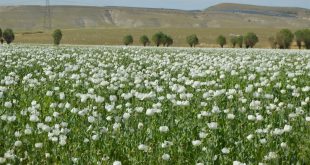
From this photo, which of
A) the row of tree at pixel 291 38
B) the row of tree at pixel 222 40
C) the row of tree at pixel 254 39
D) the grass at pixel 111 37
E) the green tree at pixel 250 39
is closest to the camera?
A: the row of tree at pixel 291 38

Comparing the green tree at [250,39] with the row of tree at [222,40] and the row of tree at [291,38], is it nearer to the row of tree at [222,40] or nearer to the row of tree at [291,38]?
the row of tree at [222,40]

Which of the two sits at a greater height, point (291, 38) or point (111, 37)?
point (291, 38)

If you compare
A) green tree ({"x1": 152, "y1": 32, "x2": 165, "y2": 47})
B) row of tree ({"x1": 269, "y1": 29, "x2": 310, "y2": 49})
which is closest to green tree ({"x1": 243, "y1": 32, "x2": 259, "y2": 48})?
row of tree ({"x1": 269, "y1": 29, "x2": 310, "y2": 49})

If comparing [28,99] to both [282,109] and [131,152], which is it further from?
[282,109]

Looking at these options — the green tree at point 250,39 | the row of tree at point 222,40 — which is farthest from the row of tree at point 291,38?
the row of tree at point 222,40

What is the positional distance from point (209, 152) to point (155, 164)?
25.6 inches

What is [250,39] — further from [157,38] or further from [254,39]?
[157,38]

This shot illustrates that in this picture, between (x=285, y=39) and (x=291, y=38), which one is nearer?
(x=285, y=39)

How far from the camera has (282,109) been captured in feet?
28.3

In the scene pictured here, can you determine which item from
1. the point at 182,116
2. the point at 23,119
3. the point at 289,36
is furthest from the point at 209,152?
the point at 289,36

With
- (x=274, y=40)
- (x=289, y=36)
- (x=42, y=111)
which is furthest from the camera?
(x=274, y=40)

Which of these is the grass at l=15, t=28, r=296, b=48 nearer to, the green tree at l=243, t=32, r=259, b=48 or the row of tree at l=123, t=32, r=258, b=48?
the row of tree at l=123, t=32, r=258, b=48

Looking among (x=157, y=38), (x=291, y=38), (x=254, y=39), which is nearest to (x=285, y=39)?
(x=291, y=38)

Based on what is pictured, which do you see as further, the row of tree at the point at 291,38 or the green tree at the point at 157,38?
the green tree at the point at 157,38
